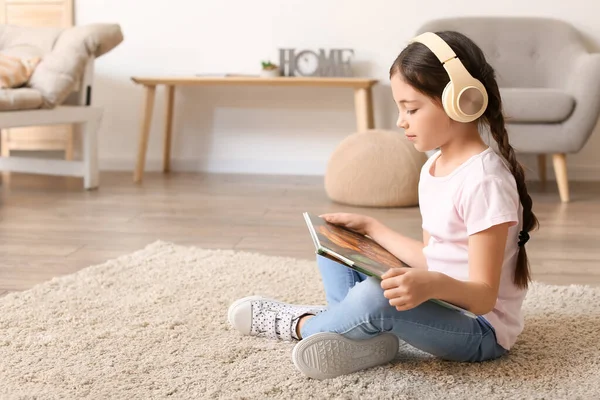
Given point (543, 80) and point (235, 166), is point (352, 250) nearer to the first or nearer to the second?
point (543, 80)

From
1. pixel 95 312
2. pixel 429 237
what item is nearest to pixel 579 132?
pixel 429 237

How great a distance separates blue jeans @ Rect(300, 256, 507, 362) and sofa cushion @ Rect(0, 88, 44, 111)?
2.10 meters

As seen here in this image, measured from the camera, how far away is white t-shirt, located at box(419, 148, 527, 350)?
119 centimetres

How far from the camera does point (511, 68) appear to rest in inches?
141

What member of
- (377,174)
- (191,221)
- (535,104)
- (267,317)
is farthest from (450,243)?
(535,104)

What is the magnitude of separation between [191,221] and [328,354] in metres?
1.55

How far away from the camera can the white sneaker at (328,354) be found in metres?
1.25

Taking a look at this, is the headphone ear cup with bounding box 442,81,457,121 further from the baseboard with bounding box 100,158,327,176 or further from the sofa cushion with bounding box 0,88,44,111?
the baseboard with bounding box 100,158,327,176

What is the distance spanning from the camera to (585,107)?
3.13m

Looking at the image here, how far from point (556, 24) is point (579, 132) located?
698mm

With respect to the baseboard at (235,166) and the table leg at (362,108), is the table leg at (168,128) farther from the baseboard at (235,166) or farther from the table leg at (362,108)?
the table leg at (362,108)

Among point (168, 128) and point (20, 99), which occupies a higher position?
point (20, 99)

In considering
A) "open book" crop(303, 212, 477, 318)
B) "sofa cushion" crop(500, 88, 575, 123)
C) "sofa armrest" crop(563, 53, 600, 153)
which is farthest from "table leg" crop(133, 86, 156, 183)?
"open book" crop(303, 212, 477, 318)

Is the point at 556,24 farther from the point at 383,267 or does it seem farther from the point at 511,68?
the point at 383,267
